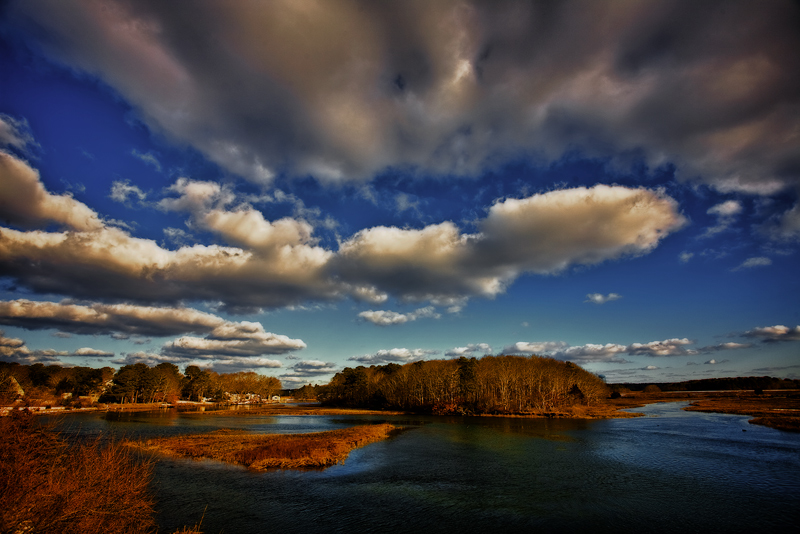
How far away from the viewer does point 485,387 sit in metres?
131

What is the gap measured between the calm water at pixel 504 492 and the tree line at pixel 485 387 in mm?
72718

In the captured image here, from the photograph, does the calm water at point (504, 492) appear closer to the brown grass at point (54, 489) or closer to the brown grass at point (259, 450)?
the brown grass at point (259, 450)

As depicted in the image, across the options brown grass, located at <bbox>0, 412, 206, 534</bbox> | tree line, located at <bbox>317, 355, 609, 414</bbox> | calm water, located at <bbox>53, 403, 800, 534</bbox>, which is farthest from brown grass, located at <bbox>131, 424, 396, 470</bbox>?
tree line, located at <bbox>317, 355, 609, 414</bbox>

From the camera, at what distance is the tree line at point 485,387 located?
4815 inches

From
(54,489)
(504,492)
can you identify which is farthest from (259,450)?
(54,489)

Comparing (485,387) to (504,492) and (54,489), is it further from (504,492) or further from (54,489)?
(54,489)

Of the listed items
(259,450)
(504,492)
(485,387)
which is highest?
(485,387)

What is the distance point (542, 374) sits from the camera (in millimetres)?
125812

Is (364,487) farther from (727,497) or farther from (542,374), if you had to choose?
(542,374)

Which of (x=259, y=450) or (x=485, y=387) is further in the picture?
(x=485, y=387)

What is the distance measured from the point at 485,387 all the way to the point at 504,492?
10636 cm

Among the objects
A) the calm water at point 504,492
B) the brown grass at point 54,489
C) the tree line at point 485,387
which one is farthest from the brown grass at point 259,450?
the tree line at point 485,387

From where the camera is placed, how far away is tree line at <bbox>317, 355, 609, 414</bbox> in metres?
122

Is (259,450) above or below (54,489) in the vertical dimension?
below
